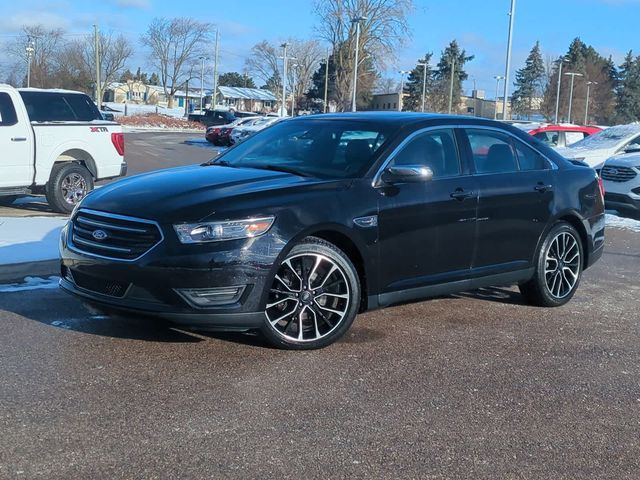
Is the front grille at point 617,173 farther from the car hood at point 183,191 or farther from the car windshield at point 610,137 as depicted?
the car hood at point 183,191

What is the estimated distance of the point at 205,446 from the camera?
381 cm

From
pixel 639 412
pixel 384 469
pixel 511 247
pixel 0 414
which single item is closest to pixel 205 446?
pixel 384 469

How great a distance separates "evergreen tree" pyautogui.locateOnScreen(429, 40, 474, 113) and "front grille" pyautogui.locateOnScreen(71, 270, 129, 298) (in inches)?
2857

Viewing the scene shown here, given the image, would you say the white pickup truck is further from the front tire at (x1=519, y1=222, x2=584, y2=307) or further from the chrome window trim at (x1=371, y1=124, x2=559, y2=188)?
the front tire at (x1=519, y1=222, x2=584, y2=307)

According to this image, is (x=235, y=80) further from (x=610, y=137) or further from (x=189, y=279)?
(x=189, y=279)

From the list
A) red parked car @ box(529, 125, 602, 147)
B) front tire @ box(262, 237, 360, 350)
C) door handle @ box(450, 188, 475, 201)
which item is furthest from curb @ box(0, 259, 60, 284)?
red parked car @ box(529, 125, 602, 147)

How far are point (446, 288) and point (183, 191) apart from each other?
7.33ft

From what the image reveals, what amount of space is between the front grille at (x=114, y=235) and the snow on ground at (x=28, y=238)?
2207 millimetres

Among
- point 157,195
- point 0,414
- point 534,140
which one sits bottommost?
point 0,414

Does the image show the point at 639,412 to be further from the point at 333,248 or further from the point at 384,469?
the point at 333,248

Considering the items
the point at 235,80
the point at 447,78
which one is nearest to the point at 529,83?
Answer: the point at 447,78

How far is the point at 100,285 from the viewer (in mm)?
5160

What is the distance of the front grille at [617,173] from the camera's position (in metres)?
14.5

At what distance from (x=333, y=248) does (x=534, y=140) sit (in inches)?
107
